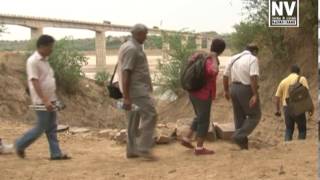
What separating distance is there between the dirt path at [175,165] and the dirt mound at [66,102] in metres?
8.45

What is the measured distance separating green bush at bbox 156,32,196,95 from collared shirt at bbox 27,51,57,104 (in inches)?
520

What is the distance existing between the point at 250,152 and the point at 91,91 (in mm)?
15300

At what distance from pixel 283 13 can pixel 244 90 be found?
1019cm

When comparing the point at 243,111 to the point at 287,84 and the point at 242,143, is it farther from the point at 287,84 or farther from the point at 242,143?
the point at 287,84

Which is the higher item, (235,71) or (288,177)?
(235,71)

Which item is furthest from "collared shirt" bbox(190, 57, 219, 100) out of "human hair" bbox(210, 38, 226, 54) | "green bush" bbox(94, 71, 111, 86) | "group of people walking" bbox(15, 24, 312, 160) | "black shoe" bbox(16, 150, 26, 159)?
"green bush" bbox(94, 71, 111, 86)

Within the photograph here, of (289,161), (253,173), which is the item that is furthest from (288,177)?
(289,161)

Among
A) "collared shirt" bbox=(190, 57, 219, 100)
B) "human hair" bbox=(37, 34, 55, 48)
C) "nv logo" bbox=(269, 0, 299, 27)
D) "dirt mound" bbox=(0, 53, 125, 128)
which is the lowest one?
"dirt mound" bbox=(0, 53, 125, 128)

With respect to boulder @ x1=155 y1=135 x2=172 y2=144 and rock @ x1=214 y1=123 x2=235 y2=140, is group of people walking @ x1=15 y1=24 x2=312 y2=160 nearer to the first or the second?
boulder @ x1=155 y1=135 x2=172 y2=144

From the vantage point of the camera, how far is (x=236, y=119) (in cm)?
903

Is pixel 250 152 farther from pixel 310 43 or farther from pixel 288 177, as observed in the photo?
pixel 310 43

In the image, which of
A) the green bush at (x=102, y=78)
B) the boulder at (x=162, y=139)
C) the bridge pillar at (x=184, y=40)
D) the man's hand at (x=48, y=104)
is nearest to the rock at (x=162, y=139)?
the boulder at (x=162, y=139)

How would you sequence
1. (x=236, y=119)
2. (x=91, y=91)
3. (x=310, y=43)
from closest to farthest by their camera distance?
1. (x=236, y=119)
2. (x=310, y=43)
3. (x=91, y=91)

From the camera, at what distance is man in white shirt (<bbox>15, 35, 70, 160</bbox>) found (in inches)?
312
